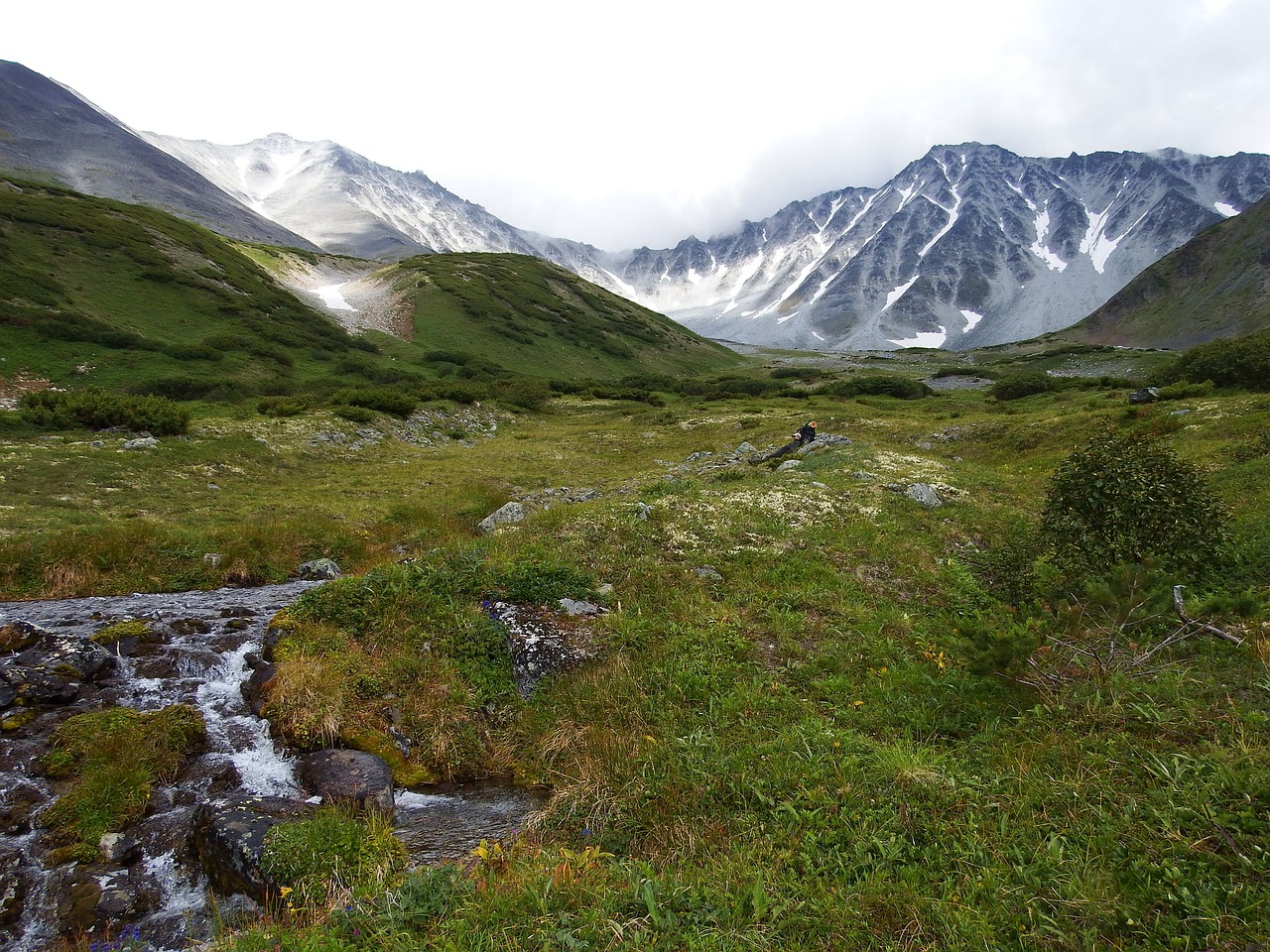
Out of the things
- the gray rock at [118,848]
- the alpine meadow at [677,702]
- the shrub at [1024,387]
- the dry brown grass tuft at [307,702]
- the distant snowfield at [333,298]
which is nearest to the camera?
the alpine meadow at [677,702]

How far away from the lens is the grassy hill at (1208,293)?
155 m

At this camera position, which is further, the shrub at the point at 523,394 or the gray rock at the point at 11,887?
the shrub at the point at 523,394

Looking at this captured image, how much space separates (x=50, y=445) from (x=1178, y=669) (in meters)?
39.9

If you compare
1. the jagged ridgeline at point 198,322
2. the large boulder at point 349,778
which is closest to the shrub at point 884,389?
the jagged ridgeline at point 198,322

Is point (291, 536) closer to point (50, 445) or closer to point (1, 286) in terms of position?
point (50, 445)

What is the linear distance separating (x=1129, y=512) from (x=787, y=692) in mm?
9757

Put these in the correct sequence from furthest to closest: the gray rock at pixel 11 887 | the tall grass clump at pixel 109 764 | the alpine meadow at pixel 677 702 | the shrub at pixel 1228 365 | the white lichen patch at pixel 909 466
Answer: the shrub at pixel 1228 365, the white lichen patch at pixel 909 466, the tall grass clump at pixel 109 764, the gray rock at pixel 11 887, the alpine meadow at pixel 677 702

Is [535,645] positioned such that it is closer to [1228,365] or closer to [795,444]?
[795,444]

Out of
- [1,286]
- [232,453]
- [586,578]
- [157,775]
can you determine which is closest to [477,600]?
[586,578]

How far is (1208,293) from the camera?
172625 millimetres


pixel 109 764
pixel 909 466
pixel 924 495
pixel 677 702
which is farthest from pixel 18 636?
pixel 909 466

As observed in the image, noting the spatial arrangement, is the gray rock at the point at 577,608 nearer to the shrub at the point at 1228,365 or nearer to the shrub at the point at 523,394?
the shrub at the point at 1228,365

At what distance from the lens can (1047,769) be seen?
671cm

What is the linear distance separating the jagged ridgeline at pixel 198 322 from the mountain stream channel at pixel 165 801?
45.3 meters
